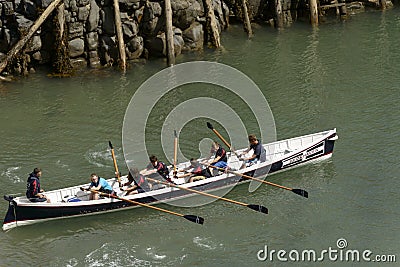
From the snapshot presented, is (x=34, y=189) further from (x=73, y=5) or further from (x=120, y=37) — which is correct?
(x=73, y=5)

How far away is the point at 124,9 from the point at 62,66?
3.89 meters

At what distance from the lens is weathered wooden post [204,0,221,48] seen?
36062mm

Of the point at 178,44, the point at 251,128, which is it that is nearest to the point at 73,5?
the point at 178,44

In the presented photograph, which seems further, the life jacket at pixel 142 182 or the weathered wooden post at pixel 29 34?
the weathered wooden post at pixel 29 34

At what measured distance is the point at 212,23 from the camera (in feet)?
119

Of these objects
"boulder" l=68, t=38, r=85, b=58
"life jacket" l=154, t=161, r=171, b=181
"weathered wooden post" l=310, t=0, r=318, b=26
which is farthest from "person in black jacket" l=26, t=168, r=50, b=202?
"weathered wooden post" l=310, t=0, r=318, b=26

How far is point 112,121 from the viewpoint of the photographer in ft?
99.1

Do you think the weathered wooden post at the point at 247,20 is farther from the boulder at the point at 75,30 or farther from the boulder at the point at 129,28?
the boulder at the point at 75,30

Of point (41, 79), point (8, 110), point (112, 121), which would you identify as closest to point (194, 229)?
point (112, 121)

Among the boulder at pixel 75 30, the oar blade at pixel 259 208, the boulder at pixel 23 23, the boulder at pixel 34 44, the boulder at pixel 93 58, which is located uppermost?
the boulder at pixel 23 23

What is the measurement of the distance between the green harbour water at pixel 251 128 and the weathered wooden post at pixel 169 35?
0.58 metres

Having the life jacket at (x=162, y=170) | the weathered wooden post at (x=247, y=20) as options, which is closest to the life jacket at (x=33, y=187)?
the life jacket at (x=162, y=170)

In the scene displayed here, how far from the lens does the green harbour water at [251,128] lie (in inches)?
880

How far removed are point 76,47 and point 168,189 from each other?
41.4 feet
